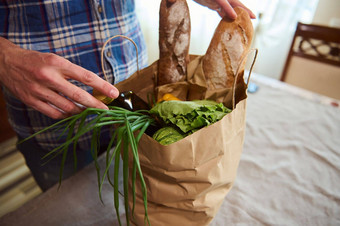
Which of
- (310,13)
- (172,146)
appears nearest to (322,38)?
(310,13)

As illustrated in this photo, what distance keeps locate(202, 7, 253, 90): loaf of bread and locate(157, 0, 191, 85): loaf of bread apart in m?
0.07

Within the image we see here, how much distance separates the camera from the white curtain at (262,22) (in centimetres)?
169

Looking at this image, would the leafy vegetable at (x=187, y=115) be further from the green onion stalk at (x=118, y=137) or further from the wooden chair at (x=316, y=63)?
the wooden chair at (x=316, y=63)

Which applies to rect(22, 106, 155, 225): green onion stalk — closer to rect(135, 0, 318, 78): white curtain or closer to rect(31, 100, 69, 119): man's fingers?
rect(31, 100, 69, 119): man's fingers

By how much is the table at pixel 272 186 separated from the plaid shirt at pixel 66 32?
0.78 feet

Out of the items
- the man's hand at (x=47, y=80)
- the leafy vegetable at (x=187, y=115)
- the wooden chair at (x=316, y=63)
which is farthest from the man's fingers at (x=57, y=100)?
the wooden chair at (x=316, y=63)

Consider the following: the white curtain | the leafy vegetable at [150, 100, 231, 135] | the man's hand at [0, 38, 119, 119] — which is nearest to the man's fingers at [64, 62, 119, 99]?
the man's hand at [0, 38, 119, 119]

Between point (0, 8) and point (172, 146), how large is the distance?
61 cm

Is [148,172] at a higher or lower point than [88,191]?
higher

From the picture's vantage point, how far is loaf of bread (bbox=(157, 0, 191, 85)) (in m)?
0.56

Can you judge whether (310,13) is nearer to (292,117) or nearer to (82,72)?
(292,117)

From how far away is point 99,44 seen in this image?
624 mm

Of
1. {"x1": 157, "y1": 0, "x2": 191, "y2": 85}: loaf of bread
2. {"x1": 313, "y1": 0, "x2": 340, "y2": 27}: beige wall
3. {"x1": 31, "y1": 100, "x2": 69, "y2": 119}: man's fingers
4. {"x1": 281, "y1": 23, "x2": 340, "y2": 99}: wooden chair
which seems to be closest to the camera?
{"x1": 31, "y1": 100, "x2": 69, "y2": 119}: man's fingers

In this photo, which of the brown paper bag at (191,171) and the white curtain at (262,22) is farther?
the white curtain at (262,22)
